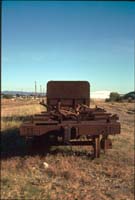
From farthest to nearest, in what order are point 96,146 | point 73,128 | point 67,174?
point 96,146, point 73,128, point 67,174

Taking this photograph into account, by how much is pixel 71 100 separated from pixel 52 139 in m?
2.90

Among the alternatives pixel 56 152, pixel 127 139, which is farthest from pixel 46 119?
pixel 127 139

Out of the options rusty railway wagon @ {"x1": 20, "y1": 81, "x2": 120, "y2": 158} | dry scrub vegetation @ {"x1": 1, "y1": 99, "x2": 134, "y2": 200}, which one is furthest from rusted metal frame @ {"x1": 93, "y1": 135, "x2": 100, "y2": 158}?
dry scrub vegetation @ {"x1": 1, "y1": 99, "x2": 134, "y2": 200}

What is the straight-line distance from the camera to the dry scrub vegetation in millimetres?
6621

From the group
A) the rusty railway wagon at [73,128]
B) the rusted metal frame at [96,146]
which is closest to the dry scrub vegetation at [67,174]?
the rusted metal frame at [96,146]

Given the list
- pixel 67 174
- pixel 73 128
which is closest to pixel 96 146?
pixel 73 128

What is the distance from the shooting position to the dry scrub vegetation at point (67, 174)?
6621mm

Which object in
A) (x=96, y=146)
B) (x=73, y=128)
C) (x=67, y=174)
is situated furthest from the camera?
(x=96, y=146)

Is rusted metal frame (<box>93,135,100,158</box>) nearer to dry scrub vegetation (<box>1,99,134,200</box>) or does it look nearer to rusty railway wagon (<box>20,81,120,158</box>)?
rusty railway wagon (<box>20,81,120,158</box>)

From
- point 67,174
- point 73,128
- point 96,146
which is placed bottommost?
point 67,174

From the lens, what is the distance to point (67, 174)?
25.5ft

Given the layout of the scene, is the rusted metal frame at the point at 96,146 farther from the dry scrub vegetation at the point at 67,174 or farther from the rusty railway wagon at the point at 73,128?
the dry scrub vegetation at the point at 67,174

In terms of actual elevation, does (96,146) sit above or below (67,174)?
above

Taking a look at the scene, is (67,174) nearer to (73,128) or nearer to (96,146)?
(73,128)
